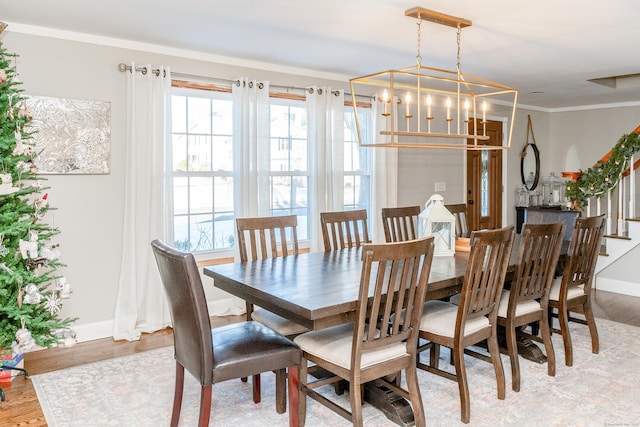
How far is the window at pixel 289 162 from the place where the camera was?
4988 mm

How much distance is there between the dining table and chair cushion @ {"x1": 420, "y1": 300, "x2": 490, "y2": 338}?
117 mm

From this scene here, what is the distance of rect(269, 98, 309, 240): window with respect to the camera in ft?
16.4

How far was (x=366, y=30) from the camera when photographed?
3.71 m

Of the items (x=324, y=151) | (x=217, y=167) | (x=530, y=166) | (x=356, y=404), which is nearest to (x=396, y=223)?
(x=324, y=151)

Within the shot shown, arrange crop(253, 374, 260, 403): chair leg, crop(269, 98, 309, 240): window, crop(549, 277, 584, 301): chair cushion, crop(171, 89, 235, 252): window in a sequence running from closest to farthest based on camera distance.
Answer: crop(253, 374, 260, 403): chair leg, crop(549, 277, 584, 301): chair cushion, crop(171, 89, 235, 252): window, crop(269, 98, 309, 240): window

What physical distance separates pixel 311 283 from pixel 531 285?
1.42 metres

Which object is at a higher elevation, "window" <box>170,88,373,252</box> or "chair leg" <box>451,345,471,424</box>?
"window" <box>170,88,373,252</box>

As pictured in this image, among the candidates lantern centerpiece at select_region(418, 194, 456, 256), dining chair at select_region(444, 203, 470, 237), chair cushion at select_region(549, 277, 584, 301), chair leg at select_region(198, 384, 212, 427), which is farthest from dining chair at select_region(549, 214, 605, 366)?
chair leg at select_region(198, 384, 212, 427)

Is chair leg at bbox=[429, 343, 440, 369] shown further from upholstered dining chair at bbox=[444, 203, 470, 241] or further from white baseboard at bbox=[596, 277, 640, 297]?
white baseboard at bbox=[596, 277, 640, 297]

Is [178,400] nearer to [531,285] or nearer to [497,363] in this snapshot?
[497,363]

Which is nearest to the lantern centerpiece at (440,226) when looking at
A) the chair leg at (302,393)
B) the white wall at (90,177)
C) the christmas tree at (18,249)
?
the chair leg at (302,393)

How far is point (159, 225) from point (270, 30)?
70.8 inches

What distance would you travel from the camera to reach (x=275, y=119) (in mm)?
4984

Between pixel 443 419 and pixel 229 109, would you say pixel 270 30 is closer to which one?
pixel 229 109
